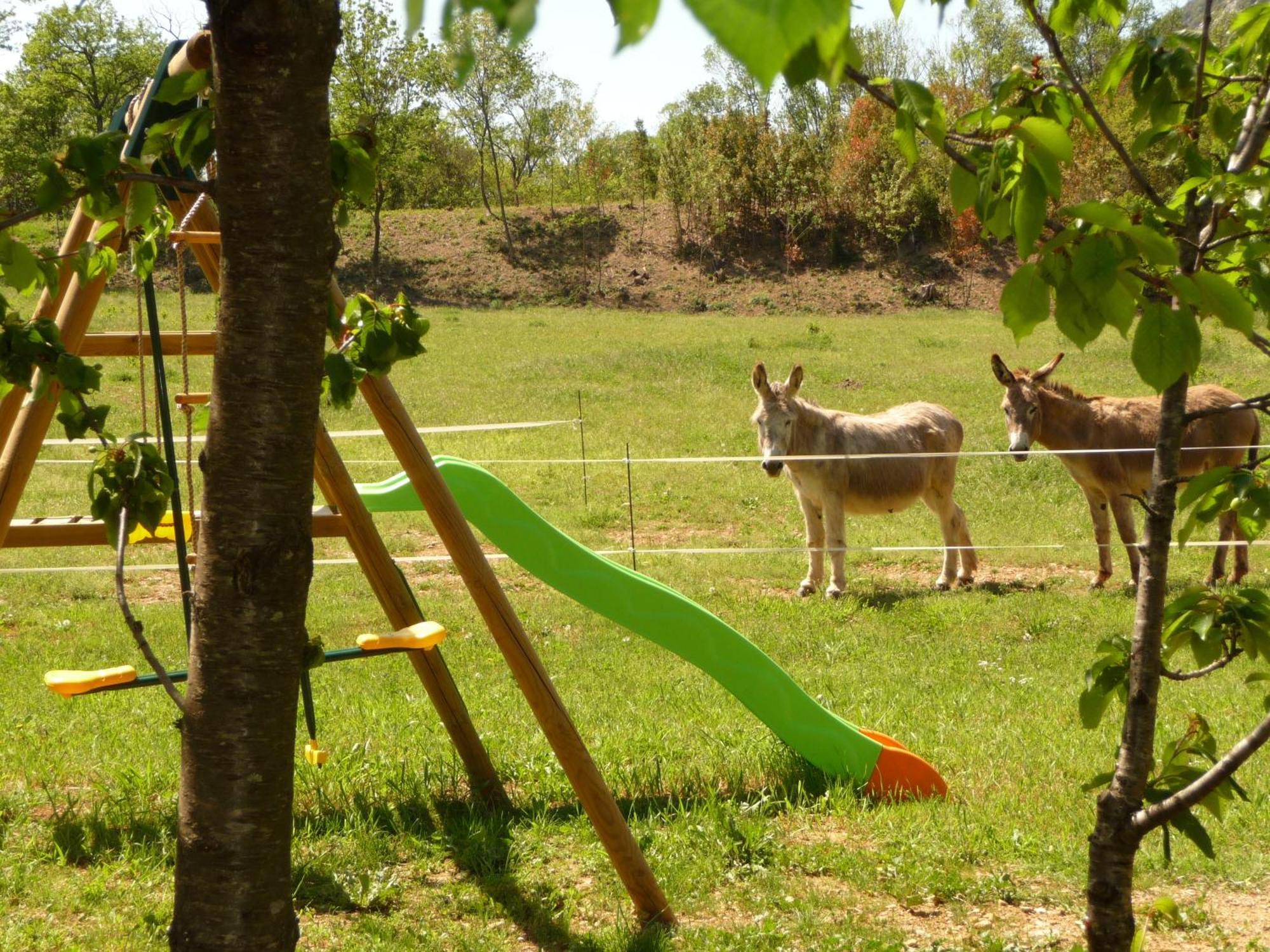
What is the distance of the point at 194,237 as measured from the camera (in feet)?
12.9

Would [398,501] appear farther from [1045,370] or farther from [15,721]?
[1045,370]

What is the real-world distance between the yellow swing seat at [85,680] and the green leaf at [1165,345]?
2.97 m

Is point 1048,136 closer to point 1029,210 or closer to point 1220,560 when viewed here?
point 1029,210

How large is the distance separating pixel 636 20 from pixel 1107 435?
1127 cm

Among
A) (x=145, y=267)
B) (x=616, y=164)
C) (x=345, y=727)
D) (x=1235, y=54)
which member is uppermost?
(x=616, y=164)

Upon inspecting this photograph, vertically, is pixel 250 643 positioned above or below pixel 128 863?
above

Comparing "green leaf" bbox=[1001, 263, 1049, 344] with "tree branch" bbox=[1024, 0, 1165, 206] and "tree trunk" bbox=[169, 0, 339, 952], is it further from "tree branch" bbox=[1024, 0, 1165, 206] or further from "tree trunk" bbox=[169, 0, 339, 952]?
"tree trunk" bbox=[169, 0, 339, 952]

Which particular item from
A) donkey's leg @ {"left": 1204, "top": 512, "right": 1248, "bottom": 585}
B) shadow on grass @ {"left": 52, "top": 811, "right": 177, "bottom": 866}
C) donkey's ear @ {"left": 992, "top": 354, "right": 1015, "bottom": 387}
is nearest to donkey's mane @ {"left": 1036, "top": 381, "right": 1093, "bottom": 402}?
donkey's ear @ {"left": 992, "top": 354, "right": 1015, "bottom": 387}

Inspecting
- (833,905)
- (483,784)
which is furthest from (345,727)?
(833,905)

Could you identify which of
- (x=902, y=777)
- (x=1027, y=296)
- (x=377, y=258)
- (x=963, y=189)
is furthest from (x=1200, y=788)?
(x=377, y=258)

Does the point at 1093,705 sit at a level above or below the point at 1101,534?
above

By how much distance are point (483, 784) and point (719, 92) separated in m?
58.9

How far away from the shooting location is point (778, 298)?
1540 inches

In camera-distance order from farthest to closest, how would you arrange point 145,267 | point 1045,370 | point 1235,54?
point 1045,370, point 145,267, point 1235,54
